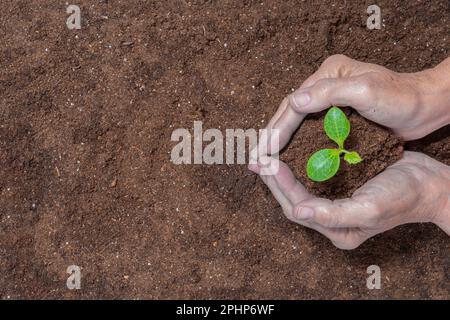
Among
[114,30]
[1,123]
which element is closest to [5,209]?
[1,123]

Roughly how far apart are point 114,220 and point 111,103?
39 cm

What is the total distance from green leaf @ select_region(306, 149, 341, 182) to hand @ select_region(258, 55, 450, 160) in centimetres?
14

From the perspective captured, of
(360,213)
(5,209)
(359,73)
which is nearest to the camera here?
(360,213)

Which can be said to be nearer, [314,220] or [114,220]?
[314,220]

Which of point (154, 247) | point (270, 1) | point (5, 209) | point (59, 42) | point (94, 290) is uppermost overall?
point (270, 1)

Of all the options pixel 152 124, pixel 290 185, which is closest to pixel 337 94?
pixel 290 185

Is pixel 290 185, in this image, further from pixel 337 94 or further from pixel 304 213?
pixel 337 94

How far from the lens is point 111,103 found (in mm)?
1702

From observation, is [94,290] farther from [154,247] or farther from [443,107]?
[443,107]

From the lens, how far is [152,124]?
1.70 m

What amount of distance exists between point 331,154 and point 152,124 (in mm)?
613

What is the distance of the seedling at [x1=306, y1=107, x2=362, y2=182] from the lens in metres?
1.38

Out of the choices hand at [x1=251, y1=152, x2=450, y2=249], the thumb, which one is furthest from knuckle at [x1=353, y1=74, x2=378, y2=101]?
hand at [x1=251, y1=152, x2=450, y2=249]

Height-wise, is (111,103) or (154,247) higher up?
(111,103)
